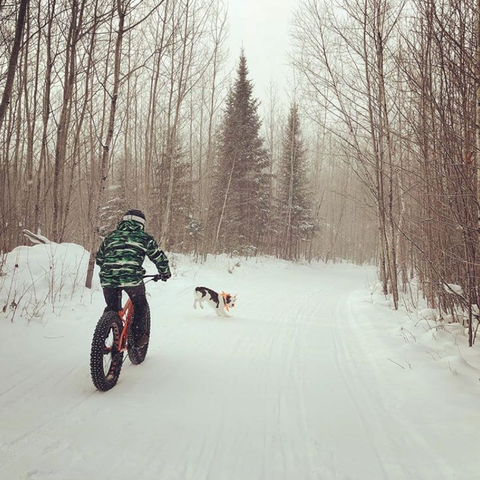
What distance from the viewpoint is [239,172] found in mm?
21344

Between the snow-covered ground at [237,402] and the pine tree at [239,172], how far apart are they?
15.1 m

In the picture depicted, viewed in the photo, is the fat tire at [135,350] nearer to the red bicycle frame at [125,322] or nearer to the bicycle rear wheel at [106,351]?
the red bicycle frame at [125,322]

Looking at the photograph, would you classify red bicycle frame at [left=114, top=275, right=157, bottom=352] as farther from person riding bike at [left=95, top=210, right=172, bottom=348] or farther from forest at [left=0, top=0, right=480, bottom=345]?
forest at [left=0, top=0, right=480, bottom=345]

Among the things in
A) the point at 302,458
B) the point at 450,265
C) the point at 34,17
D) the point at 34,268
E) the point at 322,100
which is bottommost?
the point at 302,458

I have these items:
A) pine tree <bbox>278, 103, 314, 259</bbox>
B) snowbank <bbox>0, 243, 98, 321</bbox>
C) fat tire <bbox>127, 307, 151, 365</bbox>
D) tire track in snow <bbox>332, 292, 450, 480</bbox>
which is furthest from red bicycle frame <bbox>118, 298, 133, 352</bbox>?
pine tree <bbox>278, 103, 314, 259</bbox>

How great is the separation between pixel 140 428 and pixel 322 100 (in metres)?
8.18

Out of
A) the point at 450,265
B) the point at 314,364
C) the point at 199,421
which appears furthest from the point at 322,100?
the point at 199,421

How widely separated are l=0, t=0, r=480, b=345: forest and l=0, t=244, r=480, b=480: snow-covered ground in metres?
1.53

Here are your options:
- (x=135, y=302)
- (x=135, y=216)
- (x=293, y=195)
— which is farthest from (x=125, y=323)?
(x=293, y=195)

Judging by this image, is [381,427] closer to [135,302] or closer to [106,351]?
[106,351]

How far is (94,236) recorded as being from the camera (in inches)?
292

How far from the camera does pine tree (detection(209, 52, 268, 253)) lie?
20.9 metres

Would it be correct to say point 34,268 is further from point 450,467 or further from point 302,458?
point 450,467

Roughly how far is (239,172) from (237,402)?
63.4 ft
